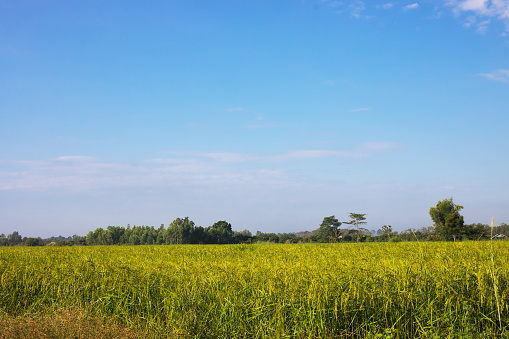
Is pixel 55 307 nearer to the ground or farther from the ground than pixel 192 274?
nearer to the ground

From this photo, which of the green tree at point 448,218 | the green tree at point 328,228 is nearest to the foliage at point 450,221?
the green tree at point 448,218

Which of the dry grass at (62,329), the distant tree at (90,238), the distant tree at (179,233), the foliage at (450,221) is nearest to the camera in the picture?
the dry grass at (62,329)

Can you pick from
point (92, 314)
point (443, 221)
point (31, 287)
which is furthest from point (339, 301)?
point (443, 221)

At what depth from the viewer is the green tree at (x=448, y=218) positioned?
47.5 meters

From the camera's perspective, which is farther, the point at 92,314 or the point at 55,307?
the point at 55,307

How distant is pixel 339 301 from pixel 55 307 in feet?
15.0

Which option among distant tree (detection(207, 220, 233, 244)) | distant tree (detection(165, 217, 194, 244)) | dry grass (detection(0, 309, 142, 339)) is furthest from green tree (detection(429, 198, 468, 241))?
dry grass (detection(0, 309, 142, 339))

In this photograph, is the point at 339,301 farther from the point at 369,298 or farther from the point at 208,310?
the point at 208,310

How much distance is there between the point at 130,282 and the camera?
5883 millimetres

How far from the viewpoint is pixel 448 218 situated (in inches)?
1902

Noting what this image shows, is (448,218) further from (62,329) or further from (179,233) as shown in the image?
(62,329)

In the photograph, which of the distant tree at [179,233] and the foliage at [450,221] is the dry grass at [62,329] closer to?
the foliage at [450,221]

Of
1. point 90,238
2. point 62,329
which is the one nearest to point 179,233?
point 90,238

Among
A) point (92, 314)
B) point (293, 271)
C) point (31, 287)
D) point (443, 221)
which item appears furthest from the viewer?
point (443, 221)
